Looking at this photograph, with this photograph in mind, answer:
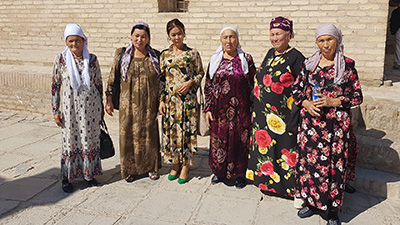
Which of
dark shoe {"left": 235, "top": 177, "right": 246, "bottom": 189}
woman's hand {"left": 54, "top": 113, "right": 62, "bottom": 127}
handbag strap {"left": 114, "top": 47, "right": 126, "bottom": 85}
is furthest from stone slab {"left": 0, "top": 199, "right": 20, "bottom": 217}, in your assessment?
dark shoe {"left": 235, "top": 177, "right": 246, "bottom": 189}

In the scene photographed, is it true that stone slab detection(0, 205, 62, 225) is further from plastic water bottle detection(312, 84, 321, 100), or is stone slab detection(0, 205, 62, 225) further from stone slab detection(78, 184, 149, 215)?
plastic water bottle detection(312, 84, 321, 100)

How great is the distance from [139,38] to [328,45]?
1808 mm

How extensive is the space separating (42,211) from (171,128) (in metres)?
1.47

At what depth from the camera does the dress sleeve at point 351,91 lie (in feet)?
9.32

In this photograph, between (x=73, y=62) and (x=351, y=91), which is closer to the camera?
(x=351, y=91)

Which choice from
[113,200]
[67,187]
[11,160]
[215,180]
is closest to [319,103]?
[215,180]

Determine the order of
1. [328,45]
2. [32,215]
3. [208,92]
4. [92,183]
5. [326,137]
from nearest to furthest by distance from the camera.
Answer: [328,45]
[326,137]
[32,215]
[208,92]
[92,183]

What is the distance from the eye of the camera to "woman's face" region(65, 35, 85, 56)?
3.42 m

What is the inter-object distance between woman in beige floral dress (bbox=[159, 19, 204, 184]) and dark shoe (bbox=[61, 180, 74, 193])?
1.06 meters

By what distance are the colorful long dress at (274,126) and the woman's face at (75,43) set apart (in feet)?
5.70

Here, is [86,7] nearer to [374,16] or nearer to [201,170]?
[201,170]

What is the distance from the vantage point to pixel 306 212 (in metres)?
3.19

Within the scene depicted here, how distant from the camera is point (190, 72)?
12.0ft

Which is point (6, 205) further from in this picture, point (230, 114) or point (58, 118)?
point (230, 114)
